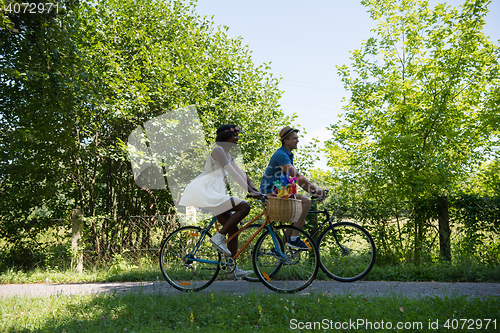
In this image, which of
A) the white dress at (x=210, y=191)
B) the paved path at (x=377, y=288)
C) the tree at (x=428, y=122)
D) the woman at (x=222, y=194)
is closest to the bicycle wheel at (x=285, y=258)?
the paved path at (x=377, y=288)

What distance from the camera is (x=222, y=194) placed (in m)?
4.40

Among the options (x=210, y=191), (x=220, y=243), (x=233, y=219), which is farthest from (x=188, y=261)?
(x=210, y=191)

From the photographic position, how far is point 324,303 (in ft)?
11.7

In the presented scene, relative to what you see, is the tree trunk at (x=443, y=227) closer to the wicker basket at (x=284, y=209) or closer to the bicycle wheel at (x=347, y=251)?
the bicycle wheel at (x=347, y=251)

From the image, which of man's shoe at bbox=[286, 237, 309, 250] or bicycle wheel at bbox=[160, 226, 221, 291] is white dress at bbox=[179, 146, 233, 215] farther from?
man's shoe at bbox=[286, 237, 309, 250]

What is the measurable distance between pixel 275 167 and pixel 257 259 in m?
1.27

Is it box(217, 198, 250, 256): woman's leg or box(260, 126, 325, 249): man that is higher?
Result: box(260, 126, 325, 249): man

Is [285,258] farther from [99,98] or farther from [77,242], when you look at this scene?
[77,242]

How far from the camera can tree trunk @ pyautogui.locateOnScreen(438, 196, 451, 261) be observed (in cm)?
600

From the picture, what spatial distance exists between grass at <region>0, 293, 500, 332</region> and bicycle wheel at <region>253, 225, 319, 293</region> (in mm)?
407

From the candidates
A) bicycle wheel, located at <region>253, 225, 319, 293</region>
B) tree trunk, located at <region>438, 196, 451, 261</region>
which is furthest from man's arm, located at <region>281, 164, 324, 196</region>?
tree trunk, located at <region>438, 196, 451, 261</region>

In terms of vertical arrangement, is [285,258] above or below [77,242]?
above

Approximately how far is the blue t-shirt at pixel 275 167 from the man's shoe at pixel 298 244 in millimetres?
773

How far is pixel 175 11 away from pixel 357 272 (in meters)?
10.5
